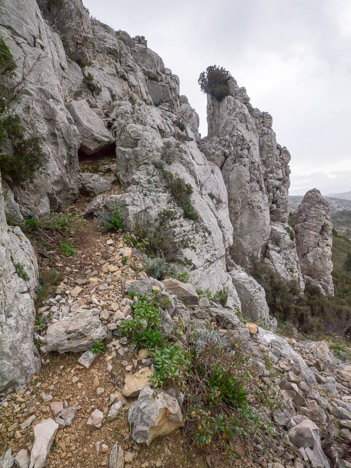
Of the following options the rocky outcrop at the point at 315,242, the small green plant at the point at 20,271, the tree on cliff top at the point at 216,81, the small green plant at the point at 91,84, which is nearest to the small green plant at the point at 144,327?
the small green plant at the point at 20,271

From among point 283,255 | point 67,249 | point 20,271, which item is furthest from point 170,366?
point 283,255

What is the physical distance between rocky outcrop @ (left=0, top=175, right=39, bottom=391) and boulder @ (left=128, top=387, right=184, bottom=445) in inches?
73.8

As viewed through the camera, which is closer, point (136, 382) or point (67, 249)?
point (136, 382)

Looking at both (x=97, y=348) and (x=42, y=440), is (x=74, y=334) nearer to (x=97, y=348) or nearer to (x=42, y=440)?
(x=97, y=348)

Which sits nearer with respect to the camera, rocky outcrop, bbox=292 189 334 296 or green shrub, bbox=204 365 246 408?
green shrub, bbox=204 365 246 408

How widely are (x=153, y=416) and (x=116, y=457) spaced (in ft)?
1.91

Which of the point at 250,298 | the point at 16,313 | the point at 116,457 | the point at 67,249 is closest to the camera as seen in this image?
the point at 116,457

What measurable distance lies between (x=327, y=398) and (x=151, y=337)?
174 inches

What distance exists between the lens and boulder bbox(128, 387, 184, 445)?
2648 millimetres

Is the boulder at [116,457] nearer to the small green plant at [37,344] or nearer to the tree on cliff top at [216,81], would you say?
the small green plant at [37,344]

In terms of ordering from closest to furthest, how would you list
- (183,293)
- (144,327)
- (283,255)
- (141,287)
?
(144,327)
(141,287)
(183,293)
(283,255)

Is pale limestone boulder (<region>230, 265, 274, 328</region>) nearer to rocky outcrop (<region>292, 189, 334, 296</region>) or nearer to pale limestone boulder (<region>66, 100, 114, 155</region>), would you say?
pale limestone boulder (<region>66, 100, 114, 155</region>)

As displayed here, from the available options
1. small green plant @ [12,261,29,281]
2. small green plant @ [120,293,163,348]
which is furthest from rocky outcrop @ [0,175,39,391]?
small green plant @ [120,293,163,348]

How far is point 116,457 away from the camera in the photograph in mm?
2518
